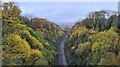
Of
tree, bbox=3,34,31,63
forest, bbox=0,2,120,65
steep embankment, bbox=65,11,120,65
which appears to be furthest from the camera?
steep embankment, bbox=65,11,120,65

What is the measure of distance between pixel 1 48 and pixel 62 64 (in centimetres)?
1627

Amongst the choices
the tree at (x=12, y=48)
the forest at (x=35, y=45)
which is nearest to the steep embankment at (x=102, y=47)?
the forest at (x=35, y=45)

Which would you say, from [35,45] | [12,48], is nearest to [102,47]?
[35,45]

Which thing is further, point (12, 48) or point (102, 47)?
point (102, 47)

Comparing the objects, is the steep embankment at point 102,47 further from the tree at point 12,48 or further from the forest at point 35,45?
the tree at point 12,48

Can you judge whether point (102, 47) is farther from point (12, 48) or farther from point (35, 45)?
point (12, 48)

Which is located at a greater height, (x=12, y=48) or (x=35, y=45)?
(x=12, y=48)

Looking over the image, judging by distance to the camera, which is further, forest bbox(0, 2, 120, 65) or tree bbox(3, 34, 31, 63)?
forest bbox(0, 2, 120, 65)

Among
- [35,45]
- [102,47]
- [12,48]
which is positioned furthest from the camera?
[35,45]

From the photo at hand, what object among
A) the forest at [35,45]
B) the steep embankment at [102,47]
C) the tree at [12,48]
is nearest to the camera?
the tree at [12,48]

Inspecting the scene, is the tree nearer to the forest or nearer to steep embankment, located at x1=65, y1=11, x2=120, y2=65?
the forest

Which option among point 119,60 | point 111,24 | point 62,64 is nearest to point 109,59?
point 119,60

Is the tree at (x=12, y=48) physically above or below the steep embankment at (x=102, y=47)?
above

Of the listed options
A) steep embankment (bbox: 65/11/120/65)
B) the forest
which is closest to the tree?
the forest
